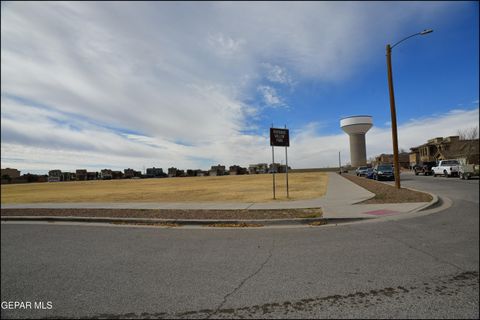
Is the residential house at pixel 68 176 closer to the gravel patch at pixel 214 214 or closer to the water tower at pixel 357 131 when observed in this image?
the gravel patch at pixel 214 214

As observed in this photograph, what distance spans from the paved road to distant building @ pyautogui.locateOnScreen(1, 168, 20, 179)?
1548mm

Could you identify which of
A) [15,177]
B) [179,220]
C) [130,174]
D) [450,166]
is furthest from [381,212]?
[130,174]

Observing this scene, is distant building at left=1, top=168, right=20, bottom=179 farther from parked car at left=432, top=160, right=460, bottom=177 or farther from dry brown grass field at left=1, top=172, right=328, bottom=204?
parked car at left=432, top=160, right=460, bottom=177

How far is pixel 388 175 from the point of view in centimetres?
2425

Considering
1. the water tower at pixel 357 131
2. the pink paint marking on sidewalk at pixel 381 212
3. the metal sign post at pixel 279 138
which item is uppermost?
the metal sign post at pixel 279 138

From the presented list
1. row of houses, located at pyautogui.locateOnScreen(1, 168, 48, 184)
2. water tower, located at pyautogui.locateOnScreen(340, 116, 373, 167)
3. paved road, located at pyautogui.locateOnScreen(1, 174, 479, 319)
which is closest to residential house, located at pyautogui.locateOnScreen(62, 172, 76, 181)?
row of houses, located at pyautogui.locateOnScreen(1, 168, 48, 184)

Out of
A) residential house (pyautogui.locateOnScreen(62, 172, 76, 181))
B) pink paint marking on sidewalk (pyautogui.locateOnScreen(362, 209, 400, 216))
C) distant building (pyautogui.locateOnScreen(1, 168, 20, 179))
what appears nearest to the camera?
distant building (pyautogui.locateOnScreen(1, 168, 20, 179))

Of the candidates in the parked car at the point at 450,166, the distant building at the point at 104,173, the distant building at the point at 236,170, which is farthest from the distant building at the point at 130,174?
the parked car at the point at 450,166

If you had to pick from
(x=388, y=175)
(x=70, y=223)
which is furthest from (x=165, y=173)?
(x=70, y=223)

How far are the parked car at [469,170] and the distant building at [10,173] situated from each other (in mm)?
5700

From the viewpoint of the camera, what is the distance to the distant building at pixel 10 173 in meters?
3.31

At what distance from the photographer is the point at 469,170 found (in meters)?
3.51

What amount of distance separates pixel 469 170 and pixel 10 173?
19.2 feet

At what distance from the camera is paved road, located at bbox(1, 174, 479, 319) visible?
9.87 ft
